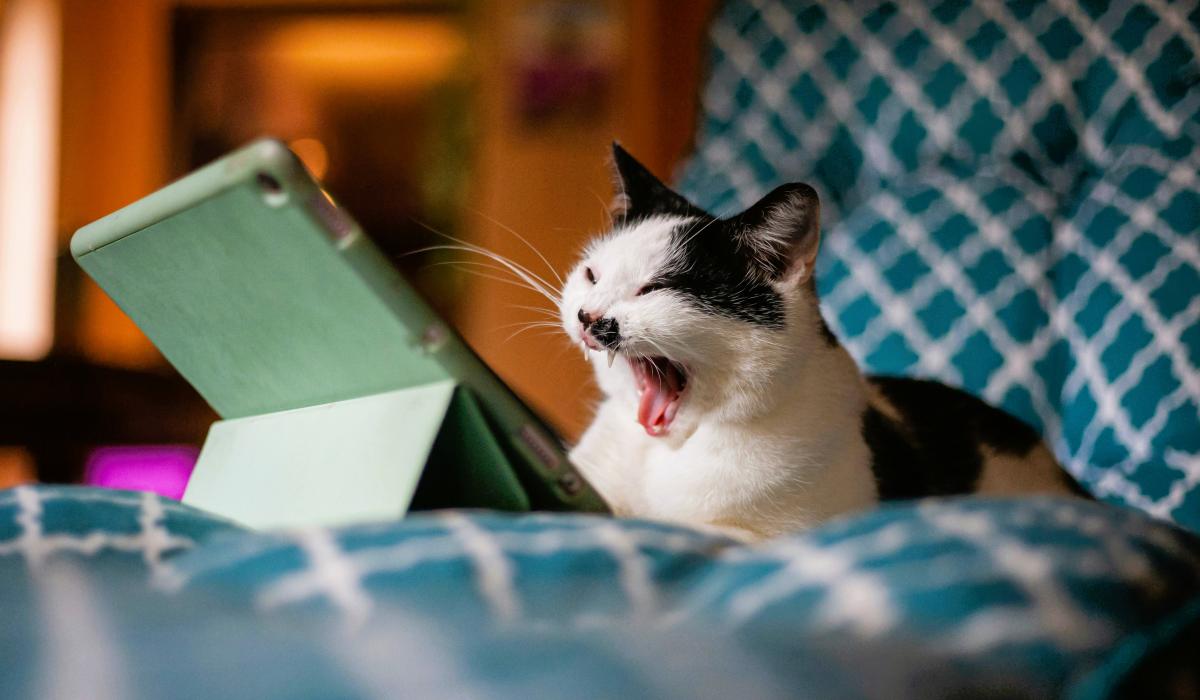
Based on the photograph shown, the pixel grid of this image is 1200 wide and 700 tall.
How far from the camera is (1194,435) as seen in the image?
39.3 inches

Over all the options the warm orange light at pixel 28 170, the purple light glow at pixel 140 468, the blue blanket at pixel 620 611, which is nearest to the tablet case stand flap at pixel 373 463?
the blue blanket at pixel 620 611

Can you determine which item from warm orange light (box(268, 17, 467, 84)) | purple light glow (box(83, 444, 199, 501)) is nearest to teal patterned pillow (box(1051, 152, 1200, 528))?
purple light glow (box(83, 444, 199, 501))

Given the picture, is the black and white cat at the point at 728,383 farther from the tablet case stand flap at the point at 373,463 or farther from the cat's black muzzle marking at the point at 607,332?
the tablet case stand flap at the point at 373,463

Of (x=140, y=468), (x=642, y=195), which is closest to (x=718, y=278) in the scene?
(x=642, y=195)

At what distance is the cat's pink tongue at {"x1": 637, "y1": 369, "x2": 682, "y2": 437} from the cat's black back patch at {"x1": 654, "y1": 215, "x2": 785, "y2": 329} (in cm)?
8

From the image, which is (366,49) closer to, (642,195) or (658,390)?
(642,195)

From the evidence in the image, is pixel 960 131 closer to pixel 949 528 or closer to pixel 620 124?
pixel 949 528

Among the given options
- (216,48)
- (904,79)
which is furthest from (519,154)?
(904,79)

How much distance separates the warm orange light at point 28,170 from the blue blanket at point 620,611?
2.52 meters

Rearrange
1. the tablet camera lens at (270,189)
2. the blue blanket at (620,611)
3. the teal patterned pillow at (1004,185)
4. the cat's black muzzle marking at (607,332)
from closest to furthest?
the blue blanket at (620,611)
the tablet camera lens at (270,189)
the cat's black muzzle marking at (607,332)
the teal patterned pillow at (1004,185)

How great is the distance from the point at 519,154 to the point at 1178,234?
178cm

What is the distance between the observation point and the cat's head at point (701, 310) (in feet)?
2.62

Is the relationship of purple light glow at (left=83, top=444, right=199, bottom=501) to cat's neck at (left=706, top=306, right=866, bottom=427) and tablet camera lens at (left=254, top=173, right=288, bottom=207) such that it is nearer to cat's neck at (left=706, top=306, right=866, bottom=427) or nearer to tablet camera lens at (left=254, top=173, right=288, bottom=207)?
cat's neck at (left=706, top=306, right=866, bottom=427)

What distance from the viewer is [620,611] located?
0.39 m
